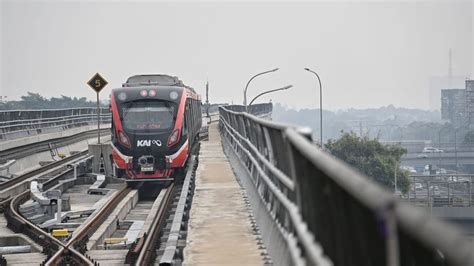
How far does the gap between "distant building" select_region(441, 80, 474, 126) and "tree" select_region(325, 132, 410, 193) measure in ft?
52.2

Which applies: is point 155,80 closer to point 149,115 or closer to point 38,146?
point 149,115

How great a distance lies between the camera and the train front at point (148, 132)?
27891mm

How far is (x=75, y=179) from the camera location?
3300 cm

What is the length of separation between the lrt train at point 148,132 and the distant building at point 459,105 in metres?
38.2

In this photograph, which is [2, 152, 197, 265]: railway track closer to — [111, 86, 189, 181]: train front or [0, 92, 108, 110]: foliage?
[111, 86, 189, 181]: train front

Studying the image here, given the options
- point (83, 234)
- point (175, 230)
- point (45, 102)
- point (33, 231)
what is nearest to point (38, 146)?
point (33, 231)

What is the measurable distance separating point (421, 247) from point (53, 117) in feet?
172

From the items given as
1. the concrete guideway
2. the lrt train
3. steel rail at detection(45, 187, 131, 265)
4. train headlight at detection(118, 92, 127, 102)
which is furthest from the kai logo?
the concrete guideway

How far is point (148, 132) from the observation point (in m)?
28.0

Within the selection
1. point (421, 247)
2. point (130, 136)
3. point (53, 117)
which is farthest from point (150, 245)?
point (53, 117)

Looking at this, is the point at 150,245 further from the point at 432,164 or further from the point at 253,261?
the point at 432,164

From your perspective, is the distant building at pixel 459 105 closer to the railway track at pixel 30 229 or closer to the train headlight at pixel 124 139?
the train headlight at pixel 124 139

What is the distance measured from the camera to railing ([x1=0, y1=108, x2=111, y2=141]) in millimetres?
42031

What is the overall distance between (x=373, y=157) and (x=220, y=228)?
103ft
